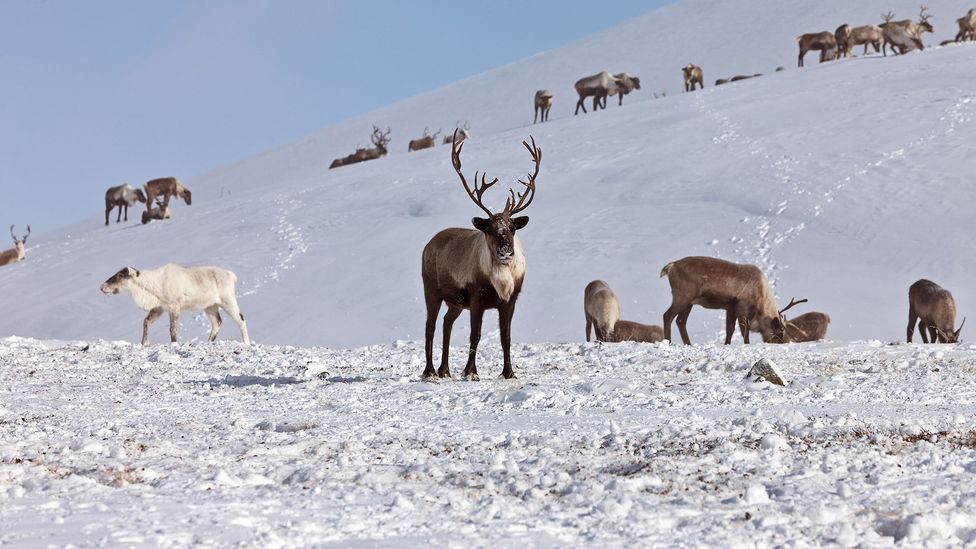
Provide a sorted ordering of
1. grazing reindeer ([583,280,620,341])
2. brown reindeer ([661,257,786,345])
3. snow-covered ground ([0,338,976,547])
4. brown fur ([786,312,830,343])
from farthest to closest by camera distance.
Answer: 1. brown fur ([786,312,830,343])
2. grazing reindeer ([583,280,620,341])
3. brown reindeer ([661,257,786,345])
4. snow-covered ground ([0,338,976,547])

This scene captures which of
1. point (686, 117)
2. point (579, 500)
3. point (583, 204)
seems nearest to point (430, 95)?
point (686, 117)

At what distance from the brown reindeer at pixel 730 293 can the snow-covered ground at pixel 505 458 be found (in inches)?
224

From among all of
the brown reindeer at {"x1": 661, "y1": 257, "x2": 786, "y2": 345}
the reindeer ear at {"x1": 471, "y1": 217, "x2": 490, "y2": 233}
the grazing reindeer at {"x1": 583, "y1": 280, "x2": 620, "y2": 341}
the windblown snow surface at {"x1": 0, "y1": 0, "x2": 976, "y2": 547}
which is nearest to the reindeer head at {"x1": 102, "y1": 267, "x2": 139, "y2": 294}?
the windblown snow surface at {"x1": 0, "y1": 0, "x2": 976, "y2": 547}

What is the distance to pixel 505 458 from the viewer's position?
20.2 ft

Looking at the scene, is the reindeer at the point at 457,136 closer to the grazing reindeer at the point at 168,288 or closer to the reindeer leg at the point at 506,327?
the reindeer leg at the point at 506,327

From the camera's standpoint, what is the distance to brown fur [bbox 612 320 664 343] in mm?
19172

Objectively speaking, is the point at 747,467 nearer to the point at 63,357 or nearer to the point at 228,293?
the point at 63,357

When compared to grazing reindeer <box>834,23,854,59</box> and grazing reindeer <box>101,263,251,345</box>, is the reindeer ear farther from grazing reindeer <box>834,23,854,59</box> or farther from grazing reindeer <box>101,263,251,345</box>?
grazing reindeer <box>834,23,854,59</box>

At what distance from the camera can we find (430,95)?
97.7 metres

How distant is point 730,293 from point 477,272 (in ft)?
25.9

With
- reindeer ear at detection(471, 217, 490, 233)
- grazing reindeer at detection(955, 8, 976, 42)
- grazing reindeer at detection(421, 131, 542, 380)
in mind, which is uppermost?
grazing reindeer at detection(955, 8, 976, 42)

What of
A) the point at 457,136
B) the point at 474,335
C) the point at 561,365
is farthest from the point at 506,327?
the point at 457,136

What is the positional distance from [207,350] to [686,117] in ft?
78.3

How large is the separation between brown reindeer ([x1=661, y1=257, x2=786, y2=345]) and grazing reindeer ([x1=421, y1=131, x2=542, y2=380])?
7.01 m
